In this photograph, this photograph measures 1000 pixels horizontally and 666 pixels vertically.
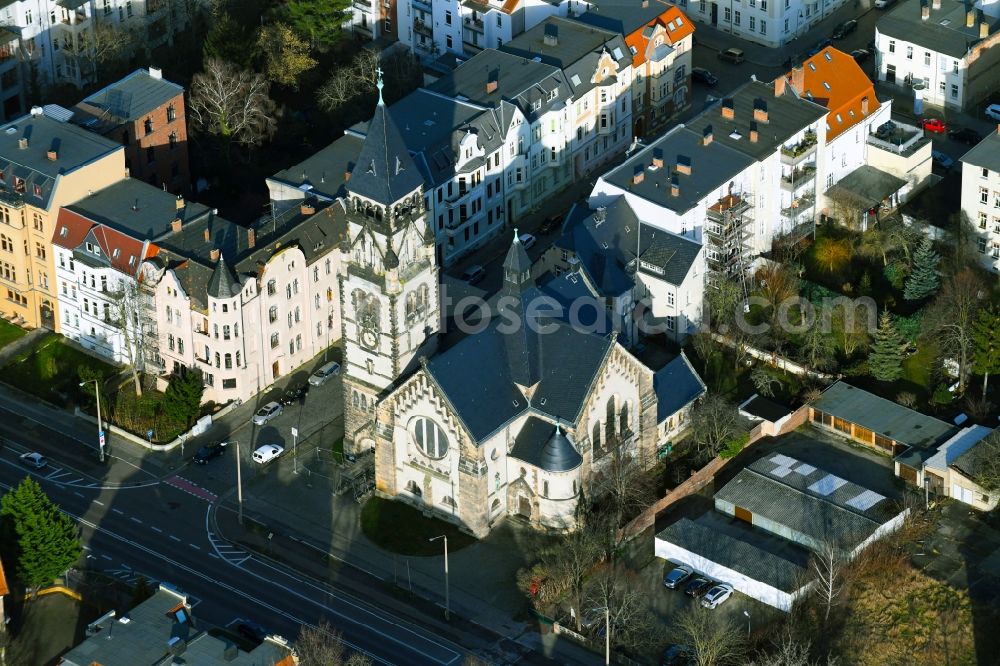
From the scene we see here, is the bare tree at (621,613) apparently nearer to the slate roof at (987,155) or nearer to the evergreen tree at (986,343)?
the evergreen tree at (986,343)

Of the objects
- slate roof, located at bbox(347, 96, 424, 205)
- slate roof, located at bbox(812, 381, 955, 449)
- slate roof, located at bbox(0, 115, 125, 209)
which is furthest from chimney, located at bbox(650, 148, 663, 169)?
slate roof, located at bbox(0, 115, 125, 209)

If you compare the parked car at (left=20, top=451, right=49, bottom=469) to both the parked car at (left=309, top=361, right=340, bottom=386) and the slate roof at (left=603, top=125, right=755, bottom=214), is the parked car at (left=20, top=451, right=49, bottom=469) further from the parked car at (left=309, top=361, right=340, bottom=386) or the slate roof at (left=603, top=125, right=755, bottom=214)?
the slate roof at (left=603, top=125, right=755, bottom=214)

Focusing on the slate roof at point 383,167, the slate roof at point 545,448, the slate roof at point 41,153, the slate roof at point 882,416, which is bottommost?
the slate roof at point 882,416

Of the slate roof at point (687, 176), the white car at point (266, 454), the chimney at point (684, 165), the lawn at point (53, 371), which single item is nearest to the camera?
the white car at point (266, 454)

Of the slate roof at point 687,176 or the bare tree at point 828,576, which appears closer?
the bare tree at point 828,576

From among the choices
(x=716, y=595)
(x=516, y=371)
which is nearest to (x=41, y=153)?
(x=516, y=371)

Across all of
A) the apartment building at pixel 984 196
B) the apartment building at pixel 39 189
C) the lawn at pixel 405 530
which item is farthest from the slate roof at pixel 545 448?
the apartment building at pixel 984 196
